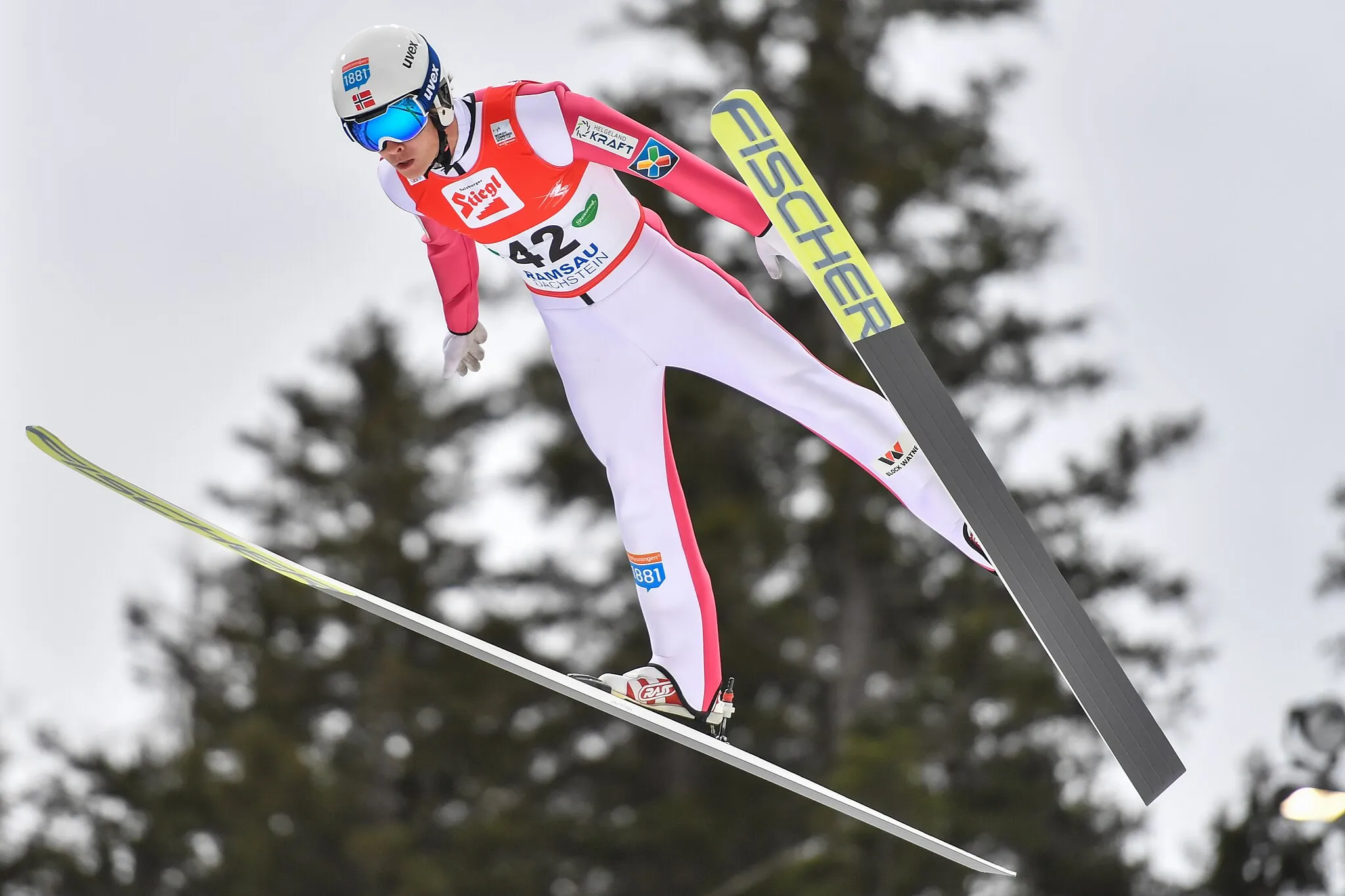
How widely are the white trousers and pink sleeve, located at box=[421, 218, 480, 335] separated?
19cm

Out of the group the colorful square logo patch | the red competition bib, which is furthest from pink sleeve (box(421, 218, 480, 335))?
the colorful square logo patch

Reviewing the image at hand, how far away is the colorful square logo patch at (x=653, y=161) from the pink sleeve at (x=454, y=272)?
46 cm

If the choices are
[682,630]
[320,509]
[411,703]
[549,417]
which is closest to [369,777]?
[411,703]

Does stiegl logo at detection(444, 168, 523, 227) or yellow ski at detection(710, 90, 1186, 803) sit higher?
stiegl logo at detection(444, 168, 523, 227)

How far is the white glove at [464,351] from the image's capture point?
10.9 ft

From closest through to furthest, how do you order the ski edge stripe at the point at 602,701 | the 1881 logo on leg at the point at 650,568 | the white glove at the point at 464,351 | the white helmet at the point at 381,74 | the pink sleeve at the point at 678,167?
the white helmet at the point at 381,74
the pink sleeve at the point at 678,167
the ski edge stripe at the point at 602,701
the 1881 logo on leg at the point at 650,568
the white glove at the point at 464,351

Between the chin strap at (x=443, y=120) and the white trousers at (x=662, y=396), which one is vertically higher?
the chin strap at (x=443, y=120)

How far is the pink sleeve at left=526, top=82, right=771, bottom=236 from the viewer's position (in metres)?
2.93

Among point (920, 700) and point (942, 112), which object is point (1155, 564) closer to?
point (920, 700)

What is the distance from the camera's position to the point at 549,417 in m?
12.3

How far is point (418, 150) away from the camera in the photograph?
291 cm

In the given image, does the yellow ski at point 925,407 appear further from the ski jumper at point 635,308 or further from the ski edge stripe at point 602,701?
the ski edge stripe at point 602,701

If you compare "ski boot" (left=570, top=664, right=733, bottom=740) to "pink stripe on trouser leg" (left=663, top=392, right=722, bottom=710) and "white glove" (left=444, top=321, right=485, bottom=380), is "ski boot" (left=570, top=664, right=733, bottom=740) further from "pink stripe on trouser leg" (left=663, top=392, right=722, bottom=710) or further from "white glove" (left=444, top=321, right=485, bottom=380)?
"white glove" (left=444, top=321, right=485, bottom=380)

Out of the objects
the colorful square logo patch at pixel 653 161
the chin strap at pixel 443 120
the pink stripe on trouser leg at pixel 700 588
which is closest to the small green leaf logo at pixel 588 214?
the colorful square logo patch at pixel 653 161
